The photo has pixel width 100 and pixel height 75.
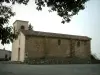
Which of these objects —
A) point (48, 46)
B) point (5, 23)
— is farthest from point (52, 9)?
point (48, 46)

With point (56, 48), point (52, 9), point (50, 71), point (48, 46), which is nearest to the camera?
point (52, 9)

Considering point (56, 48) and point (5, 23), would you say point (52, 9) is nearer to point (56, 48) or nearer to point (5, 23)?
point (5, 23)

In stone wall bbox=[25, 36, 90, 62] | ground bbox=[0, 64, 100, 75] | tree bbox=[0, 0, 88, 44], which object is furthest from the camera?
stone wall bbox=[25, 36, 90, 62]

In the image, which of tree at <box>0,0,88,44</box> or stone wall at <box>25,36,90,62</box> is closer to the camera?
tree at <box>0,0,88,44</box>

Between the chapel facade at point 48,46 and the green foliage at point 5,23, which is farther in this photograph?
the chapel facade at point 48,46

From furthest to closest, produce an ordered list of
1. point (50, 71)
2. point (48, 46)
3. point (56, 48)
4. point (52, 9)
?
point (56, 48) → point (48, 46) → point (50, 71) → point (52, 9)

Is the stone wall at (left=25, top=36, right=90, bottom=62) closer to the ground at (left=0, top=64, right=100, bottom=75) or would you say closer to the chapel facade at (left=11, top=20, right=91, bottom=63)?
the chapel facade at (left=11, top=20, right=91, bottom=63)

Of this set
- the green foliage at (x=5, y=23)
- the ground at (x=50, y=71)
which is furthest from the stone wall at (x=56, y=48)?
the green foliage at (x=5, y=23)

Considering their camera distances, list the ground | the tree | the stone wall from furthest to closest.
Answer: the stone wall → the ground → the tree

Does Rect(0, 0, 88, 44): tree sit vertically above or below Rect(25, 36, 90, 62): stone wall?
above

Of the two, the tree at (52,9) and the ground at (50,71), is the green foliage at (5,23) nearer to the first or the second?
the tree at (52,9)

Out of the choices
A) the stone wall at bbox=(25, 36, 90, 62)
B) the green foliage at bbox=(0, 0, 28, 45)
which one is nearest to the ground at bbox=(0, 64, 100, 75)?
the green foliage at bbox=(0, 0, 28, 45)

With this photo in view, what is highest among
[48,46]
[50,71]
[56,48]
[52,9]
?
[52,9]

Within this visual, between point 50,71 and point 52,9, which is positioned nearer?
point 52,9
